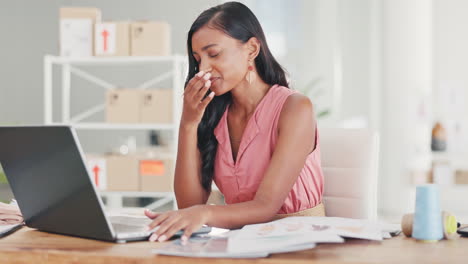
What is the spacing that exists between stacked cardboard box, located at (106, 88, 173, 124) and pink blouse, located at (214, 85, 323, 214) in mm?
2342

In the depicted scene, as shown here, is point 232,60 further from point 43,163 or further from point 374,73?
point 374,73

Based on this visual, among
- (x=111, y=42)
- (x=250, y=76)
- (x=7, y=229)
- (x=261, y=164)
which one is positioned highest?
(x=111, y=42)

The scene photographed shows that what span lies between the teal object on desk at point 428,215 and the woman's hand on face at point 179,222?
1.31 feet

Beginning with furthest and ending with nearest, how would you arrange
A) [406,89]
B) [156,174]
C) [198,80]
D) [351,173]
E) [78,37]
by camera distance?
1. [406,89]
2. [78,37]
3. [156,174]
4. [351,173]
5. [198,80]

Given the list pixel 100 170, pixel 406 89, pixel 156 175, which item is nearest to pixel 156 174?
pixel 156 175

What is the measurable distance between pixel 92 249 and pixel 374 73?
4900mm

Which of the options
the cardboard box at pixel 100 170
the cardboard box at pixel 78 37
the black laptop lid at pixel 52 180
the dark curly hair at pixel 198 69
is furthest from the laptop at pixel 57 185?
the cardboard box at pixel 78 37

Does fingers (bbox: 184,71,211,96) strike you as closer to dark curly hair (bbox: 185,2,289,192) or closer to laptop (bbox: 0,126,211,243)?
dark curly hair (bbox: 185,2,289,192)

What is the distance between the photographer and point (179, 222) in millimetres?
1222

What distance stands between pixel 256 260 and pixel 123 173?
313 cm

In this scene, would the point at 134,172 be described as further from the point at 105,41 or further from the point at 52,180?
the point at 52,180

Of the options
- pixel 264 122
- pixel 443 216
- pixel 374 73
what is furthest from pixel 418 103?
pixel 443 216

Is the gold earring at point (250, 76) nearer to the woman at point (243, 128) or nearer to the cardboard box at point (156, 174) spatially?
the woman at point (243, 128)

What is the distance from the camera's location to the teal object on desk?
47.3 inches
